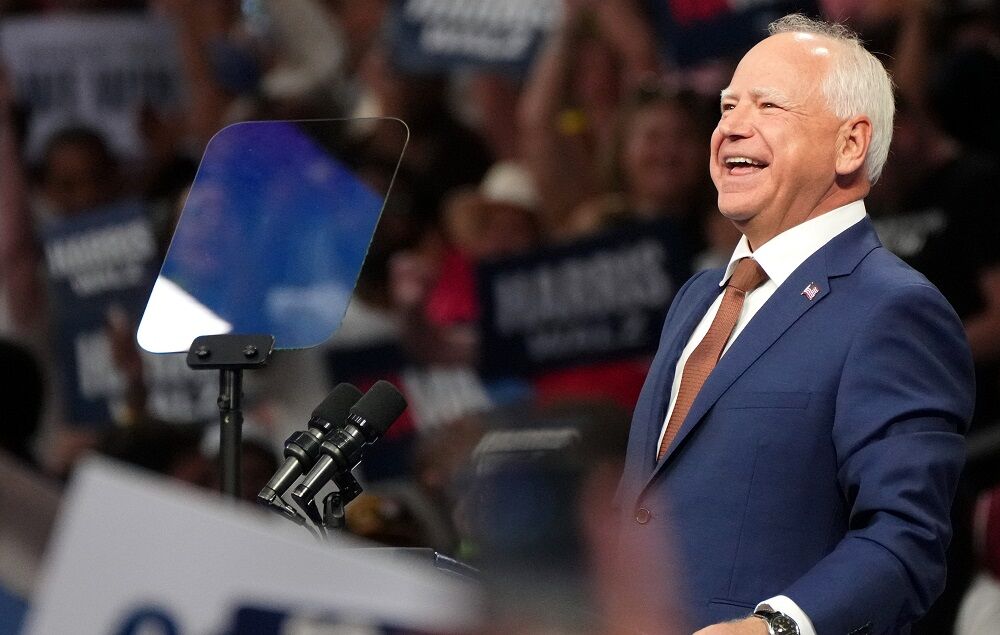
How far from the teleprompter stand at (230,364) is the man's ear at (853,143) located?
0.82 metres

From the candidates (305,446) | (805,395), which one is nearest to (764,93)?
(805,395)

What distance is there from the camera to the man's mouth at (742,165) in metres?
2.11

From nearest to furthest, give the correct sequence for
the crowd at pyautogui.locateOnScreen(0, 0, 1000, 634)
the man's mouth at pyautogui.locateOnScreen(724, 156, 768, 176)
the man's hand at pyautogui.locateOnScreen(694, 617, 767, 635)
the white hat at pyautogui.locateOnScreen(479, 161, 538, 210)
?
the man's hand at pyautogui.locateOnScreen(694, 617, 767, 635)
the man's mouth at pyautogui.locateOnScreen(724, 156, 768, 176)
the crowd at pyautogui.locateOnScreen(0, 0, 1000, 634)
the white hat at pyautogui.locateOnScreen(479, 161, 538, 210)

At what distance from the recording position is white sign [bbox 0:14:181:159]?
611cm

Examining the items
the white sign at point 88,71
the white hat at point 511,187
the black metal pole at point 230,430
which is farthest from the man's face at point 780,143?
the white sign at point 88,71

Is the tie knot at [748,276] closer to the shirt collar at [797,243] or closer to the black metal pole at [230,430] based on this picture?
the shirt collar at [797,243]

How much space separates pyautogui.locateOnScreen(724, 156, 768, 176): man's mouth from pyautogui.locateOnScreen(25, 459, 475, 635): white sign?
1243 mm

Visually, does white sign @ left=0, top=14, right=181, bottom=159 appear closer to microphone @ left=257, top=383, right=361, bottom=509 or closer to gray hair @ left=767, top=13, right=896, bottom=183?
microphone @ left=257, top=383, right=361, bottom=509

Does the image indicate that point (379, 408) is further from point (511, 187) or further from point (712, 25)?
point (511, 187)

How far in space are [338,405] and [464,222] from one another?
2713 mm

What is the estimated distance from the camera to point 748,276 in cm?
215

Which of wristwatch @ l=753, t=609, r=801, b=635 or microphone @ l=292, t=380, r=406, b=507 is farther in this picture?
microphone @ l=292, t=380, r=406, b=507

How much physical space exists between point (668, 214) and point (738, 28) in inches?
20.8

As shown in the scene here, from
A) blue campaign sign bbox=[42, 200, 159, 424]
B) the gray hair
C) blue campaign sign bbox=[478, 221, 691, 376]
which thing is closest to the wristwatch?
the gray hair
